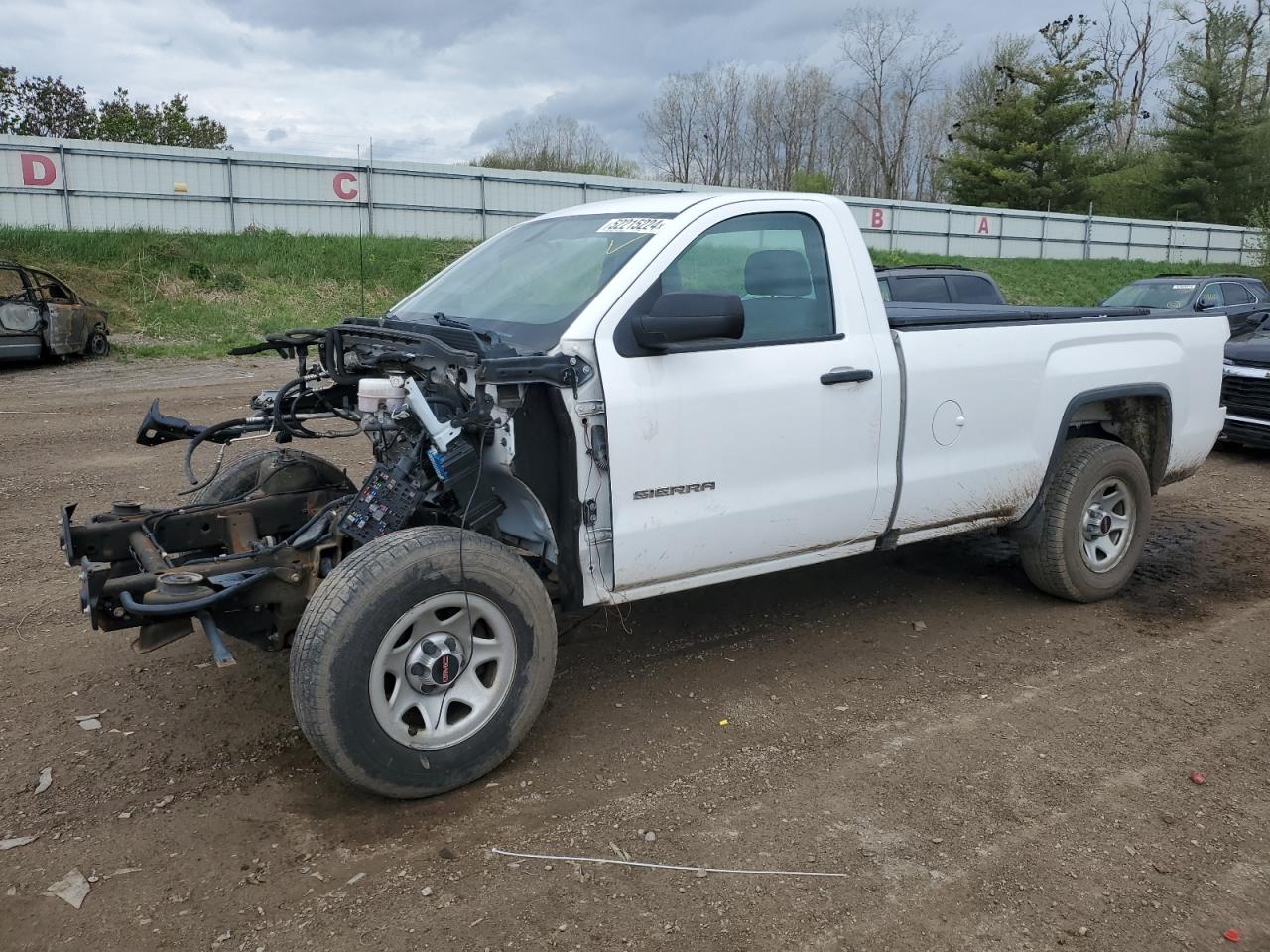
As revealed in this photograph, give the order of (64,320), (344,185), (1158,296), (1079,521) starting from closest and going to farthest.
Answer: (1079,521) → (1158,296) → (64,320) → (344,185)

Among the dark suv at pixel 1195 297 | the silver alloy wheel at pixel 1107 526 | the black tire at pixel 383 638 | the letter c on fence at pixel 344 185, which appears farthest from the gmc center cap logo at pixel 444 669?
the letter c on fence at pixel 344 185

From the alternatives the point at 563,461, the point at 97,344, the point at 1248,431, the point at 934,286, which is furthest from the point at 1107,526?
the point at 97,344

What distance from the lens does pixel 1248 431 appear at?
393 inches

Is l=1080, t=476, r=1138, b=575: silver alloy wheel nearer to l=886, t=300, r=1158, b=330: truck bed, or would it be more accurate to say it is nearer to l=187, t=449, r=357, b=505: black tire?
l=886, t=300, r=1158, b=330: truck bed

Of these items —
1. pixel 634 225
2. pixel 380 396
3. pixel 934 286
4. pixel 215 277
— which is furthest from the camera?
pixel 215 277

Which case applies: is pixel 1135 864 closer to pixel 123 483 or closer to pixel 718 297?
pixel 718 297

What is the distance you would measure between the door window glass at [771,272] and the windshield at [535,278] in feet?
0.90

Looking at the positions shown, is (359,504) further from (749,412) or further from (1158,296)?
(1158,296)

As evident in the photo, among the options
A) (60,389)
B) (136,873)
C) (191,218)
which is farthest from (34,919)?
(191,218)

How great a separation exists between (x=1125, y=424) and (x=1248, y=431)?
5244 mm

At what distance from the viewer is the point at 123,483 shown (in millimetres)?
7824

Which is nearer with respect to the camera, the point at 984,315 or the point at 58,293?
the point at 984,315

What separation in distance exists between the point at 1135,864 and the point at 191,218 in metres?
25.0

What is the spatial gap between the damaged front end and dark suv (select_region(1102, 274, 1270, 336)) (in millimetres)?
12657
